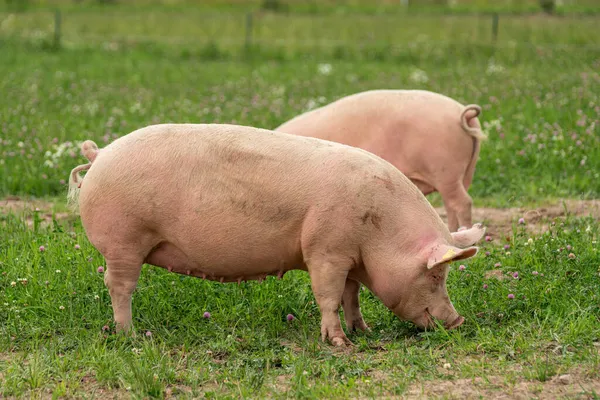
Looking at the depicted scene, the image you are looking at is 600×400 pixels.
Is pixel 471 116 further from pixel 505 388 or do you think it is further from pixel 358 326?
pixel 505 388

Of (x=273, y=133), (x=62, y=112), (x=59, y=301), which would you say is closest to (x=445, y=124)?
(x=273, y=133)

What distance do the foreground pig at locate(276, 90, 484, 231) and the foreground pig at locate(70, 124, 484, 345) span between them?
5.45 ft

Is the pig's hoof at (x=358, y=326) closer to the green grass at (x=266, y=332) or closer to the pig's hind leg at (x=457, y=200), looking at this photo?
the green grass at (x=266, y=332)

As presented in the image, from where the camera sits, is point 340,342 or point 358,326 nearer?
point 340,342

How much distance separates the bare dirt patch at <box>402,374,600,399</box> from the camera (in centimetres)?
382

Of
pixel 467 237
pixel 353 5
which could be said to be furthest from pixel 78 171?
pixel 353 5

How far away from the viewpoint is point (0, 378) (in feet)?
13.8

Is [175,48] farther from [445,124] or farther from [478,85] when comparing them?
[445,124]

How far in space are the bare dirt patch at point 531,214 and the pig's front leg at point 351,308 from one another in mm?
2051

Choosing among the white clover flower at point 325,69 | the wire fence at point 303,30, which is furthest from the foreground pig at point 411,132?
the wire fence at point 303,30

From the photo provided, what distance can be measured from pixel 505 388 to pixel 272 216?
4.66ft

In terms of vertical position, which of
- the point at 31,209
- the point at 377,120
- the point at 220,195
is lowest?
the point at 31,209

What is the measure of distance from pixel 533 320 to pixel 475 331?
336mm

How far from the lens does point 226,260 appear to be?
4.63m
